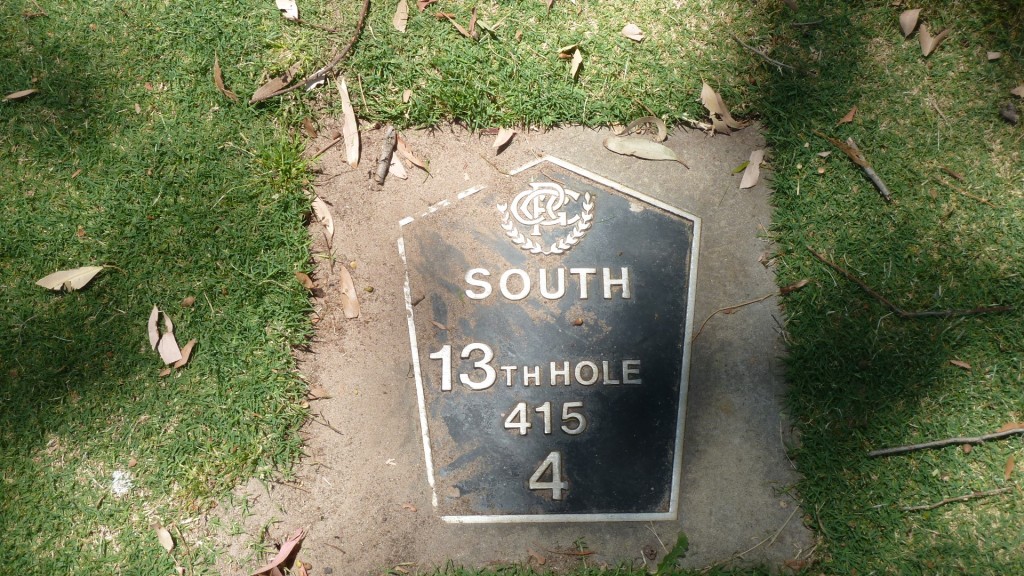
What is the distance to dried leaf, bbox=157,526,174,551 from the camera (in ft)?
8.23

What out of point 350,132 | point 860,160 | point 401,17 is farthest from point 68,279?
point 860,160

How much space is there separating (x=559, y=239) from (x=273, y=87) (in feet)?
4.86

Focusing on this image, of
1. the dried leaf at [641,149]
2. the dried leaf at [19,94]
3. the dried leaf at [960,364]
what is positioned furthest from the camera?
the dried leaf at [19,94]

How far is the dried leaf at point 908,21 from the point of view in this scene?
2.78 meters

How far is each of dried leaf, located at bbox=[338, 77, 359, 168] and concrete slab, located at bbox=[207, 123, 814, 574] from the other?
5 cm

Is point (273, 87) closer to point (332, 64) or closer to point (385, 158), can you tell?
point (332, 64)

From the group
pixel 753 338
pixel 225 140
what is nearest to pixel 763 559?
pixel 753 338

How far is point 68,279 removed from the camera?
105 inches

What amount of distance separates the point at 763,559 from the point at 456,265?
1754 millimetres

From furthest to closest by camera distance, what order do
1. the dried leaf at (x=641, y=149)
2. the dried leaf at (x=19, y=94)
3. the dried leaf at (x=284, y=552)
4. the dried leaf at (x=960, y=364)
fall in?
the dried leaf at (x=19, y=94) < the dried leaf at (x=641, y=149) < the dried leaf at (x=960, y=364) < the dried leaf at (x=284, y=552)

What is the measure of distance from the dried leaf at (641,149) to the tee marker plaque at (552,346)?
17cm

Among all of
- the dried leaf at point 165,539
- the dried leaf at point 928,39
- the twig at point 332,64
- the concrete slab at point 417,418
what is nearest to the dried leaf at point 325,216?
the concrete slab at point 417,418

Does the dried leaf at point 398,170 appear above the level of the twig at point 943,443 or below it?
above

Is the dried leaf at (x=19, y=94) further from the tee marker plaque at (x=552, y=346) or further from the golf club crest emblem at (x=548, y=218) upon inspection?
the golf club crest emblem at (x=548, y=218)
